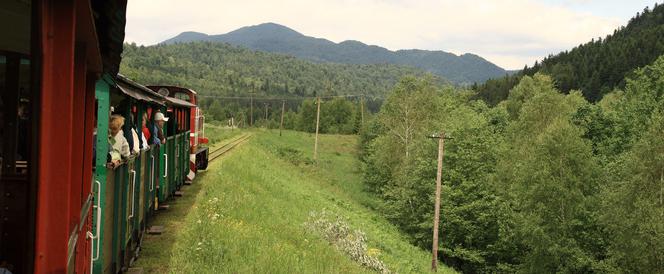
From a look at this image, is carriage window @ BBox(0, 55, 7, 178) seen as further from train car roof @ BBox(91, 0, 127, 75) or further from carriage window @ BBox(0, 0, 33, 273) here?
train car roof @ BBox(91, 0, 127, 75)

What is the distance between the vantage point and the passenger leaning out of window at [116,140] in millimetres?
6059

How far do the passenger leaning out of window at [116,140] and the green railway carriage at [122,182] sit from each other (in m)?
0.14

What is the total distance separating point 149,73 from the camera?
171625 millimetres

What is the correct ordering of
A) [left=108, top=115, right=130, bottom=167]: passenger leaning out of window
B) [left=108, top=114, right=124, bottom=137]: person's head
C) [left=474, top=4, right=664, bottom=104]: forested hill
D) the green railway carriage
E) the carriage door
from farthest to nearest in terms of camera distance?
[left=474, top=4, right=664, bottom=104]: forested hill
[left=108, top=114, right=124, bottom=137]: person's head
[left=108, top=115, right=130, bottom=167]: passenger leaning out of window
the green railway carriage
the carriage door

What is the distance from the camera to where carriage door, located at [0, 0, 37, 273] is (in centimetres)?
206

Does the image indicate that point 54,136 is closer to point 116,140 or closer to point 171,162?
point 116,140

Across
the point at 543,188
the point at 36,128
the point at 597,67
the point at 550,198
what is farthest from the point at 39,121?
the point at 597,67

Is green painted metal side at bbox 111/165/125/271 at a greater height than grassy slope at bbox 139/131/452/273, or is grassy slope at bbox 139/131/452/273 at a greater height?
green painted metal side at bbox 111/165/125/271

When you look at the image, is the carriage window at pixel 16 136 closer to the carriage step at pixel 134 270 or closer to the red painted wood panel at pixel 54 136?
the red painted wood panel at pixel 54 136

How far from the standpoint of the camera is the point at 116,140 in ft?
20.7

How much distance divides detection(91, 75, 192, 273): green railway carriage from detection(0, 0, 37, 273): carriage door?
7.13 ft

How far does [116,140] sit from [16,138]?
4213 mm

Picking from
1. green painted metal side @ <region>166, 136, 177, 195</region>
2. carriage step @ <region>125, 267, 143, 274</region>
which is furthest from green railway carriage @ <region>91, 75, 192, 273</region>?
green painted metal side @ <region>166, 136, 177, 195</region>

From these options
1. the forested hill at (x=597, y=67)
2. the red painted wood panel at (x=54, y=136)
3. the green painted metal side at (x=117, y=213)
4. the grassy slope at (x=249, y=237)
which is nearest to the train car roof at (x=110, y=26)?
the red painted wood panel at (x=54, y=136)
